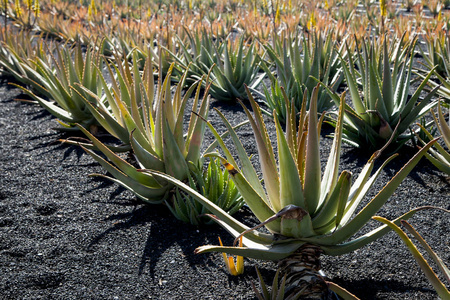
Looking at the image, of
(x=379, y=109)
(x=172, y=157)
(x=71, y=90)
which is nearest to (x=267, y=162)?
(x=172, y=157)

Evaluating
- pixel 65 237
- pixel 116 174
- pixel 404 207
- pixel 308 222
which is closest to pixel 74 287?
pixel 65 237

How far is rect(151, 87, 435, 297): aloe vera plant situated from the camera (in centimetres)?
158

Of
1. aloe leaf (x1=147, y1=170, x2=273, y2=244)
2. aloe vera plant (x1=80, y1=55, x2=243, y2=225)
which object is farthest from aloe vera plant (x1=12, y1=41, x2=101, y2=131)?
aloe leaf (x1=147, y1=170, x2=273, y2=244)

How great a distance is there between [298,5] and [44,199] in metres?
10.1

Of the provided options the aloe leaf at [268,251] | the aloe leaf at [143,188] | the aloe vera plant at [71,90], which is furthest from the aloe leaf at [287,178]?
the aloe vera plant at [71,90]

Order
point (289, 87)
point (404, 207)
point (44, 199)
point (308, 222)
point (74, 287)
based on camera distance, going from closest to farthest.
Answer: point (308, 222)
point (74, 287)
point (404, 207)
point (44, 199)
point (289, 87)

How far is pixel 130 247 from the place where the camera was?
2.25 meters

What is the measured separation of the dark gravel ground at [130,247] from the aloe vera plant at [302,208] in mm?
307

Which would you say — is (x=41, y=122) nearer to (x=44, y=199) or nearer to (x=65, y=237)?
(x=44, y=199)

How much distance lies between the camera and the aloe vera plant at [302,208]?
1585 millimetres

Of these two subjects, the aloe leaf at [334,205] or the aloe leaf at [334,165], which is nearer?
the aloe leaf at [334,205]

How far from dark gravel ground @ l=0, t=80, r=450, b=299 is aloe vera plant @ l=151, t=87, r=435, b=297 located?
1.01 ft

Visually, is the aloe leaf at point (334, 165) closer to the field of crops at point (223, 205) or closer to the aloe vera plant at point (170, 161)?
the field of crops at point (223, 205)

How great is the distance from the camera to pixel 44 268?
6.91 feet
